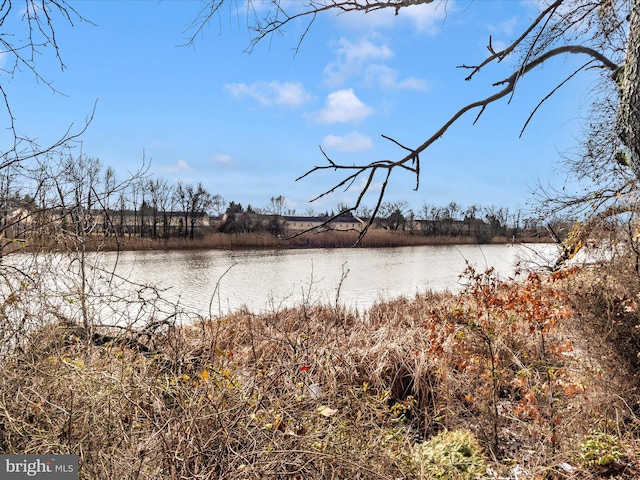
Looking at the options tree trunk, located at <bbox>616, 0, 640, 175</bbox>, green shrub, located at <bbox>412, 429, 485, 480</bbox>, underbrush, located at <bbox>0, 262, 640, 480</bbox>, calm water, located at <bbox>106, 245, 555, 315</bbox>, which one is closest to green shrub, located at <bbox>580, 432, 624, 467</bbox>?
underbrush, located at <bbox>0, 262, 640, 480</bbox>

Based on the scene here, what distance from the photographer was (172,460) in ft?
7.52

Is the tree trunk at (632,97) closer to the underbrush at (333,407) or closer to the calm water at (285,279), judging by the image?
the underbrush at (333,407)

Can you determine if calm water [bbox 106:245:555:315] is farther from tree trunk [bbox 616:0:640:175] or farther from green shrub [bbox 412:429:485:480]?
tree trunk [bbox 616:0:640:175]

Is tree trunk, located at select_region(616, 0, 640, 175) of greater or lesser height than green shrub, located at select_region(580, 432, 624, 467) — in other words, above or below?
above

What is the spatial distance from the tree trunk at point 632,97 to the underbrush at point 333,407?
166 centimetres

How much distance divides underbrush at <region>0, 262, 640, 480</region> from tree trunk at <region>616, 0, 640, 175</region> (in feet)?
5.45

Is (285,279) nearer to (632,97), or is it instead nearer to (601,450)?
(601,450)

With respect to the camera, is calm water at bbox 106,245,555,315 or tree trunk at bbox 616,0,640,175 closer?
tree trunk at bbox 616,0,640,175

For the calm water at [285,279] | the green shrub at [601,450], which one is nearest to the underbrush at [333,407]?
the green shrub at [601,450]

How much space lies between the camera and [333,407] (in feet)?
11.0

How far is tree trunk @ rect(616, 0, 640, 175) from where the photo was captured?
2111 millimetres

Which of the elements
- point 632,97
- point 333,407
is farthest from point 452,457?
point 632,97

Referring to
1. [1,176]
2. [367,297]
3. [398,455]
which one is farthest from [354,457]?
[367,297]

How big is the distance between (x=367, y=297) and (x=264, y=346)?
6.46 metres
